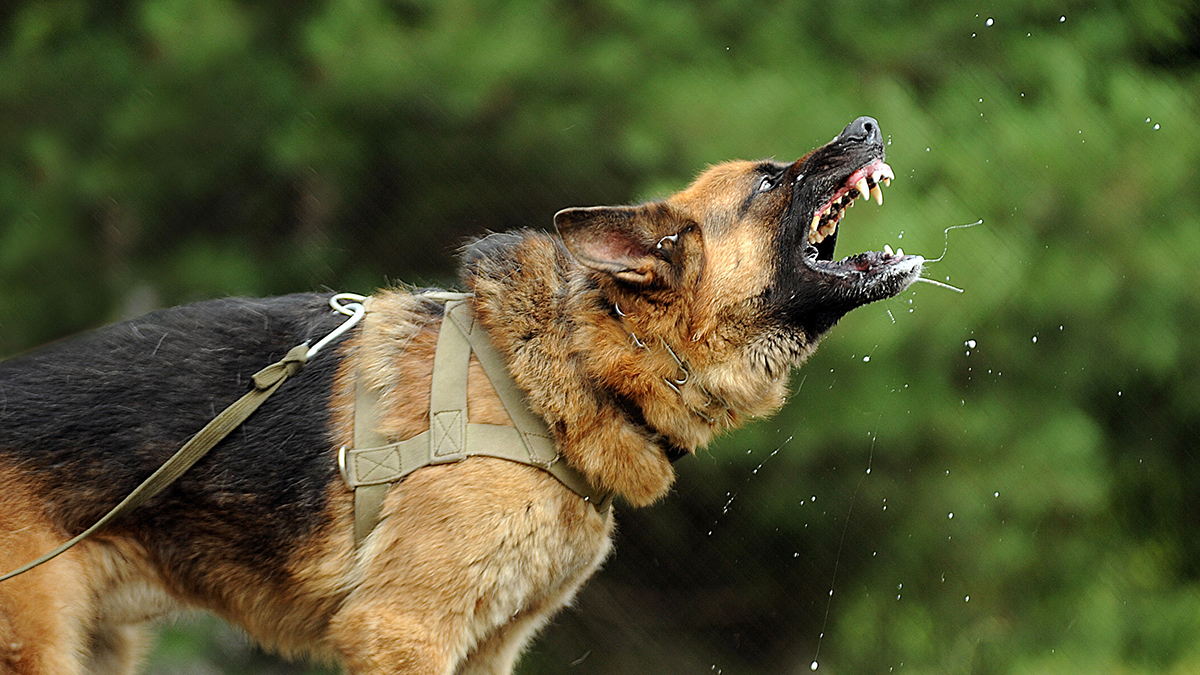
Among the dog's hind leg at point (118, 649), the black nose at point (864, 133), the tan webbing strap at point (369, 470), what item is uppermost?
the black nose at point (864, 133)

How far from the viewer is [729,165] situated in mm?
2990

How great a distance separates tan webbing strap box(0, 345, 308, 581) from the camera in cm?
256

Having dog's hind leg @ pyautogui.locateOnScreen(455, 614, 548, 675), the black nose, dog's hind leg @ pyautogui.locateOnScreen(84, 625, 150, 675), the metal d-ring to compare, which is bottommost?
dog's hind leg @ pyautogui.locateOnScreen(455, 614, 548, 675)

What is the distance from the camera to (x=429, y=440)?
2643 mm

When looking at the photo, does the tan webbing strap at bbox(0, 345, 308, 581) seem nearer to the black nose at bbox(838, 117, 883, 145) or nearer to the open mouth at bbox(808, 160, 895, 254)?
the open mouth at bbox(808, 160, 895, 254)

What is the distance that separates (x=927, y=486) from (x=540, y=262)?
2.82 m

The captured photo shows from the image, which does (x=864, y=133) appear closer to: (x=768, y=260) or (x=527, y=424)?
(x=768, y=260)

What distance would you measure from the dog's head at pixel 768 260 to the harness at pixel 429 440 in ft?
1.38

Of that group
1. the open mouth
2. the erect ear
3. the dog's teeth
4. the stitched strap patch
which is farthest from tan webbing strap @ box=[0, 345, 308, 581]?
the dog's teeth

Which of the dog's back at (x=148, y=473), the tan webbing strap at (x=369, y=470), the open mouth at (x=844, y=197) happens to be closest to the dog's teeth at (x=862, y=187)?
the open mouth at (x=844, y=197)

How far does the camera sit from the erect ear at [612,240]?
8.61 ft

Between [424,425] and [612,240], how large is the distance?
725 millimetres

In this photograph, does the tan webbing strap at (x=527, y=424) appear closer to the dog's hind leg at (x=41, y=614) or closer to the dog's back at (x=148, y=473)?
the dog's back at (x=148, y=473)

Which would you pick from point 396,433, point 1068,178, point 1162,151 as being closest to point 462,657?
point 396,433
